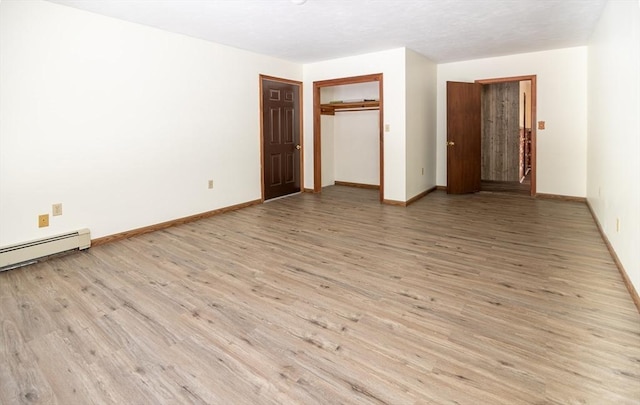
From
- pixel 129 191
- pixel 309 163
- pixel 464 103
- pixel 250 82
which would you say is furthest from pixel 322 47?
pixel 129 191

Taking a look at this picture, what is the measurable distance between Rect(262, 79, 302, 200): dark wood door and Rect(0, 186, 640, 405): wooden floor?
2.33 metres

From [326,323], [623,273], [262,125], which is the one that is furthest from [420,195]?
[326,323]

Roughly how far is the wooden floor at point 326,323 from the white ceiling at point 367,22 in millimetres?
2334

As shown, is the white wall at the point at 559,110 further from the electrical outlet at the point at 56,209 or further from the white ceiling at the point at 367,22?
the electrical outlet at the point at 56,209

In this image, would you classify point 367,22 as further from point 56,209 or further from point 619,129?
point 56,209

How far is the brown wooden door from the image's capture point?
633cm

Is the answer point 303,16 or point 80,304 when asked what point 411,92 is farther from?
point 80,304

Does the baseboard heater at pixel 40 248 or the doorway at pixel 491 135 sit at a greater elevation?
the doorway at pixel 491 135

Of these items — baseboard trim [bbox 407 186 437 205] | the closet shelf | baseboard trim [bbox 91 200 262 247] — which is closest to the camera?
baseboard trim [bbox 91 200 262 247]

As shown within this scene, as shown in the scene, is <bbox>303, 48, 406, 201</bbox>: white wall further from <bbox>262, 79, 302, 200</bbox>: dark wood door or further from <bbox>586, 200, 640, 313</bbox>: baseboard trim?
<bbox>586, 200, 640, 313</bbox>: baseboard trim

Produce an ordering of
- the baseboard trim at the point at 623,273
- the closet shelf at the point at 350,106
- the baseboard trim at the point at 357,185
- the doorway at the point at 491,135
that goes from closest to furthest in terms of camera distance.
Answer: the baseboard trim at the point at 623,273
the doorway at the point at 491,135
the closet shelf at the point at 350,106
the baseboard trim at the point at 357,185

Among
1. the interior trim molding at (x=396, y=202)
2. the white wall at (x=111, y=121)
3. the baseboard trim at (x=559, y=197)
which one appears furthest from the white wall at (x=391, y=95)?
the baseboard trim at (x=559, y=197)

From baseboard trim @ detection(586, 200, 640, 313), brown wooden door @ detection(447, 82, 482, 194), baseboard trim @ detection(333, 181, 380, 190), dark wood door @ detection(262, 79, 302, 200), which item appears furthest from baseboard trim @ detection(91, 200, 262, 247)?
baseboard trim @ detection(586, 200, 640, 313)

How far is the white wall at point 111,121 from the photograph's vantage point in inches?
127
